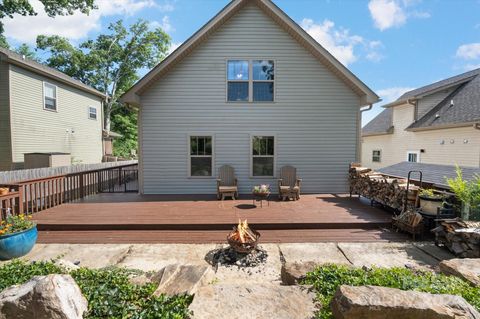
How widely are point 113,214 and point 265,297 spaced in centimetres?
482

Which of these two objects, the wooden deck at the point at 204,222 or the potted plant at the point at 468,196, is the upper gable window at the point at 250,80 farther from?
the potted plant at the point at 468,196

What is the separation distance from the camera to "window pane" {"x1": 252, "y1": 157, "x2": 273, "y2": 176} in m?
7.98

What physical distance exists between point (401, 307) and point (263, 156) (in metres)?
6.32

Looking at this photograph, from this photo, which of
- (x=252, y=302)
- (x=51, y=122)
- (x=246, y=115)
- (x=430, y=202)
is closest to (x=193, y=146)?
(x=246, y=115)

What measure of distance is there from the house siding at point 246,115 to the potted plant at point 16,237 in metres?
3.85

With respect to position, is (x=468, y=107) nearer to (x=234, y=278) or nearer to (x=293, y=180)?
(x=293, y=180)

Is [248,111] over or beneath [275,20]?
beneath

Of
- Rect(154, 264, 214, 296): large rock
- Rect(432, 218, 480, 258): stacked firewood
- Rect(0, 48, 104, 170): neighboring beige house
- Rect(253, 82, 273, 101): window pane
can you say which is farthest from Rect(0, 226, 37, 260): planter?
Rect(0, 48, 104, 170): neighboring beige house

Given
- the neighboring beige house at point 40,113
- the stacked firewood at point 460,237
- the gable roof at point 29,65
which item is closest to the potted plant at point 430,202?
the stacked firewood at point 460,237

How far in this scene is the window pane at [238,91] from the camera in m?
7.84

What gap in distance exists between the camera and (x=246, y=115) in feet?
25.8

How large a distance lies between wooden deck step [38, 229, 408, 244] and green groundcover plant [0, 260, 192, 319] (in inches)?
72.7

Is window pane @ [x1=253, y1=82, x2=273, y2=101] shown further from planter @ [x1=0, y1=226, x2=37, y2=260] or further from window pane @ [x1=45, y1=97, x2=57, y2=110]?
window pane @ [x1=45, y1=97, x2=57, y2=110]

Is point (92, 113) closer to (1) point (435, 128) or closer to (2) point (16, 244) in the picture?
(2) point (16, 244)
